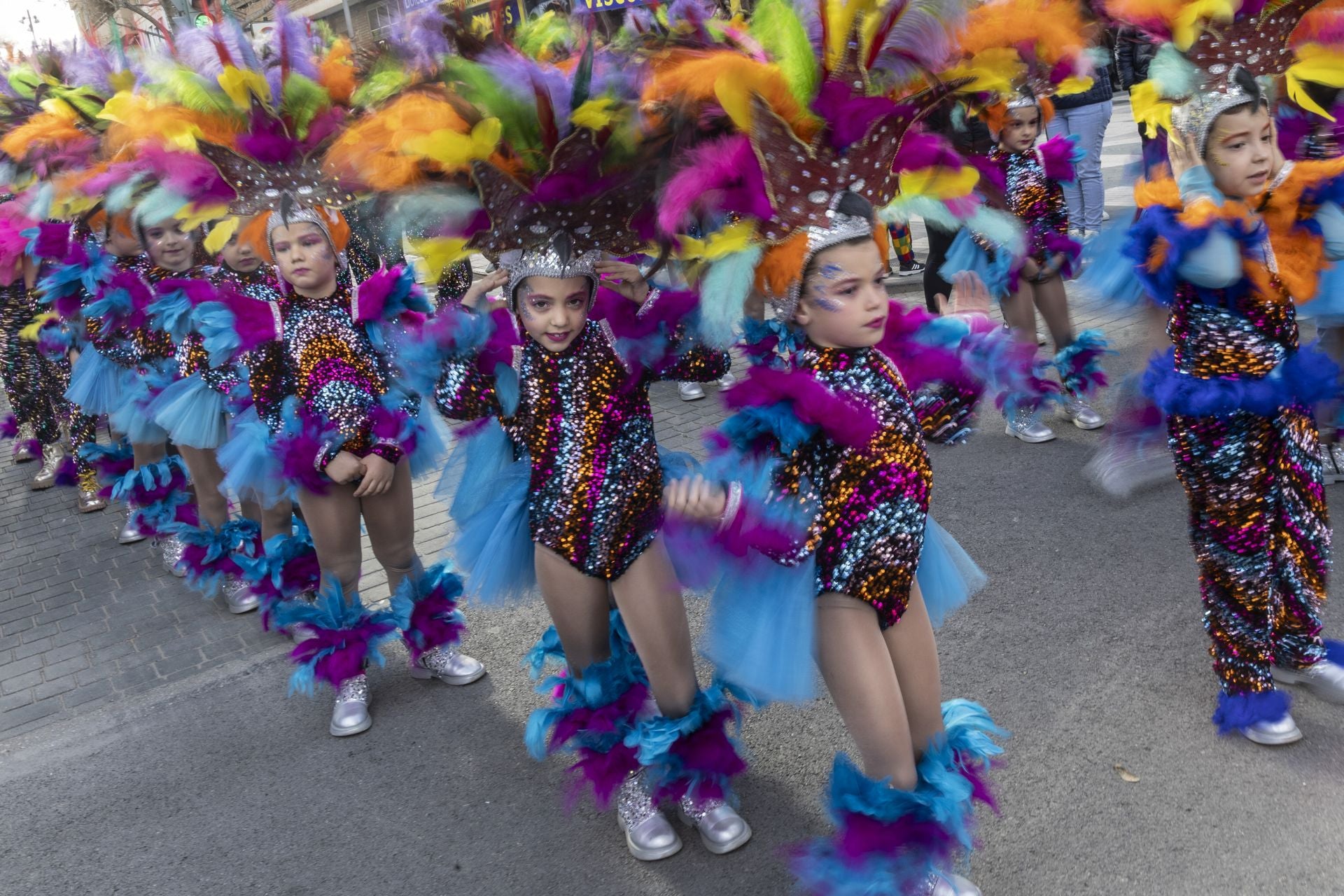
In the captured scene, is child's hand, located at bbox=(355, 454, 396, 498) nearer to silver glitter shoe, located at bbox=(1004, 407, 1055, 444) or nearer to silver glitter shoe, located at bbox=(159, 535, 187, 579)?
silver glitter shoe, located at bbox=(159, 535, 187, 579)

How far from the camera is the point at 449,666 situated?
424 centimetres

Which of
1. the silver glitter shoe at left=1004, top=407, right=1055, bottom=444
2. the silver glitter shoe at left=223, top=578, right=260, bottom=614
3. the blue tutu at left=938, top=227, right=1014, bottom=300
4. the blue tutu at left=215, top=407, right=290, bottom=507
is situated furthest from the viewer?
the silver glitter shoe at left=1004, top=407, right=1055, bottom=444

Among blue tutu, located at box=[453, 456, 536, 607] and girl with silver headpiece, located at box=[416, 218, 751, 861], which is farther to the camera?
blue tutu, located at box=[453, 456, 536, 607]

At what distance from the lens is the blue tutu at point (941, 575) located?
274 centimetres

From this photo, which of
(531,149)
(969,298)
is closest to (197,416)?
(531,149)

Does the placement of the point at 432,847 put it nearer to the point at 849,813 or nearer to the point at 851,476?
the point at 849,813

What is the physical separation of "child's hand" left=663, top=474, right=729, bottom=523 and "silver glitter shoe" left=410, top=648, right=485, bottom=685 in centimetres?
216

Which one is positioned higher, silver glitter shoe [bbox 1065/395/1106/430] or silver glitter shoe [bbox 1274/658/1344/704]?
silver glitter shoe [bbox 1274/658/1344/704]

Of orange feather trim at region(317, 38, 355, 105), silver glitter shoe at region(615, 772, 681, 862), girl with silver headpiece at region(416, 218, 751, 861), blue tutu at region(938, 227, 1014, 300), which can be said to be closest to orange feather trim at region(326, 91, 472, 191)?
girl with silver headpiece at region(416, 218, 751, 861)

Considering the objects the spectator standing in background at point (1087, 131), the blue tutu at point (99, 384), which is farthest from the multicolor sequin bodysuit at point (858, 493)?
the spectator standing in background at point (1087, 131)

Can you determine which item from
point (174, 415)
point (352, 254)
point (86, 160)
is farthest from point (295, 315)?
point (86, 160)

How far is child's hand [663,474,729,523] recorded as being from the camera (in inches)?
92.2

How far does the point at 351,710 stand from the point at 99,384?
322cm

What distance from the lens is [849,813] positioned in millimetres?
2473
